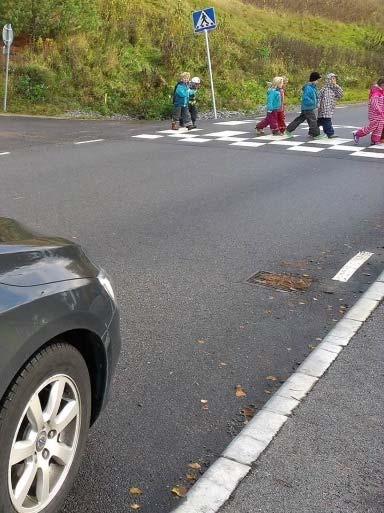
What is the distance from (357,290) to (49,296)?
3.97 metres

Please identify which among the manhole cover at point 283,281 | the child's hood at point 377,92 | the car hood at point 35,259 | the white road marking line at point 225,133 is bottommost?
the manhole cover at point 283,281

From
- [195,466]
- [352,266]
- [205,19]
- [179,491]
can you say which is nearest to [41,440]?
[179,491]

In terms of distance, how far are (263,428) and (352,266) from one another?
11.3 feet

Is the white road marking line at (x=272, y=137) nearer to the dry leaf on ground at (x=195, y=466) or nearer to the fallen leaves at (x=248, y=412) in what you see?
the fallen leaves at (x=248, y=412)

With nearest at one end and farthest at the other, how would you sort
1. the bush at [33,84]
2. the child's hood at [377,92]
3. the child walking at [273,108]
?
the child's hood at [377,92] → the child walking at [273,108] → the bush at [33,84]

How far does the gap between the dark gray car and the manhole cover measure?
3.11m

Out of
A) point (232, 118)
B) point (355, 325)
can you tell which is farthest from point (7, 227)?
point (232, 118)

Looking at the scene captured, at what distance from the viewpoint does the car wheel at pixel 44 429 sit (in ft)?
7.90

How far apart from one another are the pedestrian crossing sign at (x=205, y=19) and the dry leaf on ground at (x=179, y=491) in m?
20.7

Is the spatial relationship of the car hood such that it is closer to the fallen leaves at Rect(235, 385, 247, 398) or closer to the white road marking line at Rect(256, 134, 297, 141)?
the fallen leaves at Rect(235, 385, 247, 398)

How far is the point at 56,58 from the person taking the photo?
82.6 ft

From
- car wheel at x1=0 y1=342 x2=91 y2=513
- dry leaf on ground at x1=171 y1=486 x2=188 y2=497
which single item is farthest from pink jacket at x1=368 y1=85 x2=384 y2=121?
car wheel at x1=0 y1=342 x2=91 y2=513

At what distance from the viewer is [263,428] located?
359 cm

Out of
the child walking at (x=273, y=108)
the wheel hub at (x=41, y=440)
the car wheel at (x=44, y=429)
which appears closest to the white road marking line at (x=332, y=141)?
the child walking at (x=273, y=108)
